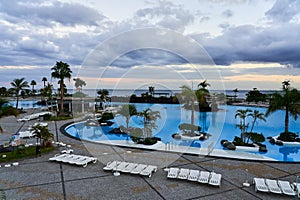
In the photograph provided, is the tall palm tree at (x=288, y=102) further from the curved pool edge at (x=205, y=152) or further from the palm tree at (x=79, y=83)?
the palm tree at (x=79, y=83)

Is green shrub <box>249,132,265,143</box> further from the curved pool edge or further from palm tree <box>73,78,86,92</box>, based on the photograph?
palm tree <box>73,78,86,92</box>

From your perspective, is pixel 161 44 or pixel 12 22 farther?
pixel 12 22

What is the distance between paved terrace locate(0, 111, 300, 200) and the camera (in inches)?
265

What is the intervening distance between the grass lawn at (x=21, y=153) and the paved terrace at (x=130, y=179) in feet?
1.35

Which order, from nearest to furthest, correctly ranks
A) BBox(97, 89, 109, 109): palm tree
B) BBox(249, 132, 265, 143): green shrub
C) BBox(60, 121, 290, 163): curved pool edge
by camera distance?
BBox(60, 121, 290, 163): curved pool edge, BBox(249, 132, 265, 143): green shrub, BBox(97, 89, 109, 109): palm tree

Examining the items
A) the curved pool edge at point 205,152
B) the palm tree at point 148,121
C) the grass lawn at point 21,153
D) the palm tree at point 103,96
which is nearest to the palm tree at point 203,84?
the palm tree at point 148,121

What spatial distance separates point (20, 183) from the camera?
7.44 m

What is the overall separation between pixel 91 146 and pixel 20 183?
4968mm

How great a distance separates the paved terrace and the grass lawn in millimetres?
411

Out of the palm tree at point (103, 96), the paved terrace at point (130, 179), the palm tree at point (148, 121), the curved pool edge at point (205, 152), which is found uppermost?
the palm tree at point (103, 96)

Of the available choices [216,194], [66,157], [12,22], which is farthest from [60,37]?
[216,194]

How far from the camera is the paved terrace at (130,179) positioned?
6730 mm

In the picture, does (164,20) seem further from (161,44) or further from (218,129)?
(218,129)

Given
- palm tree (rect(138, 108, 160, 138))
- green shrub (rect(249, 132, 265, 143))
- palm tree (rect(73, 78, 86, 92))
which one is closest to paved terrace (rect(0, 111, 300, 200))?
palm tree (rect(138, 108, 160, 138))
